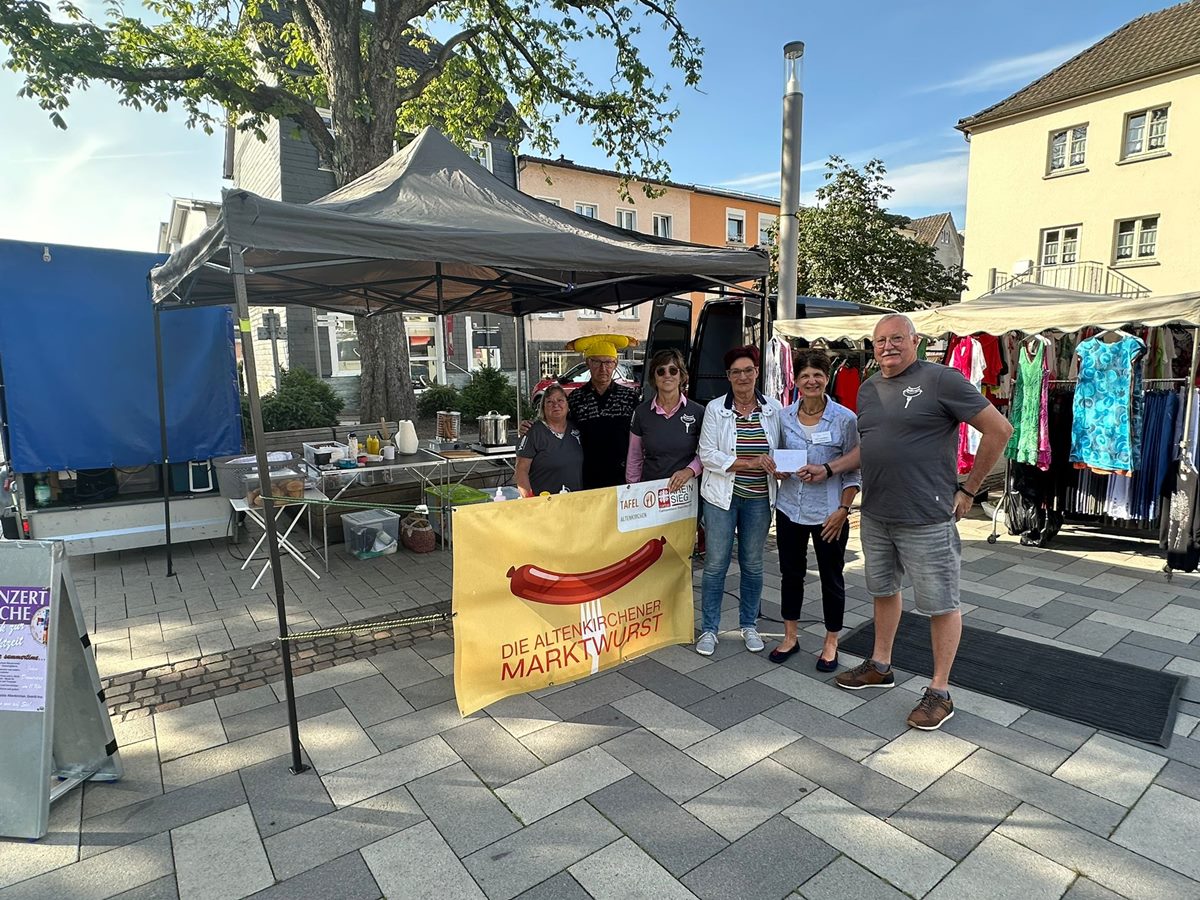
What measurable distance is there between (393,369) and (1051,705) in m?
7.61

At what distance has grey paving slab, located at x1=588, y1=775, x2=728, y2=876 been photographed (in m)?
2.19

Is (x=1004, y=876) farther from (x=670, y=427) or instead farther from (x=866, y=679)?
(x=670, y=427)

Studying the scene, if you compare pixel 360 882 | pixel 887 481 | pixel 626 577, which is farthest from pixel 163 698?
pixel 887 481

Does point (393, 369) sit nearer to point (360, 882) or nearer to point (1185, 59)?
point (360, 882)

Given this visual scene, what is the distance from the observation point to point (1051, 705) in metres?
3.16

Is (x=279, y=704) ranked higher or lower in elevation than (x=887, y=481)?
lower

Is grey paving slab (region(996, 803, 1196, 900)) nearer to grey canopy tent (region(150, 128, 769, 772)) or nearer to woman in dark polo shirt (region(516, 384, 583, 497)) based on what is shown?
woman in dark polo shirt (region(516, 384, 583, 497))

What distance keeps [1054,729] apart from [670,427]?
7.43ft

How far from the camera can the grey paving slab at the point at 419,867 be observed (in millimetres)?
2047

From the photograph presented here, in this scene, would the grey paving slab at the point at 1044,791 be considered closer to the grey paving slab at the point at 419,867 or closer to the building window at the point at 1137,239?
the grey paving slab at the point at 419,867

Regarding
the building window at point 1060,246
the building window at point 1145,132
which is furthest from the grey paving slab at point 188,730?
the building window at point 1145,132

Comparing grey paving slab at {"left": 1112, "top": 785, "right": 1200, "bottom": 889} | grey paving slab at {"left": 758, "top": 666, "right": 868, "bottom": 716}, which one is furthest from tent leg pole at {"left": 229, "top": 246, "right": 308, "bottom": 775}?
grey paving slab at {"left": 1112, "top": 785, "right": 1200, "bottom": 889}

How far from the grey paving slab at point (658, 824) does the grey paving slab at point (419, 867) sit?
553 millimetres

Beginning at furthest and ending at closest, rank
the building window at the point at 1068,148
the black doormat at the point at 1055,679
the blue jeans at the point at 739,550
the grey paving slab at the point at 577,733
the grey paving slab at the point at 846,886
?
the building window at the point at 1068,148, the blue jeans at the point at 739,550, the black doormat at the point at 1055,679, the grey paving slab at the point at 577,733, the grey paving slab at the point at 846,886
